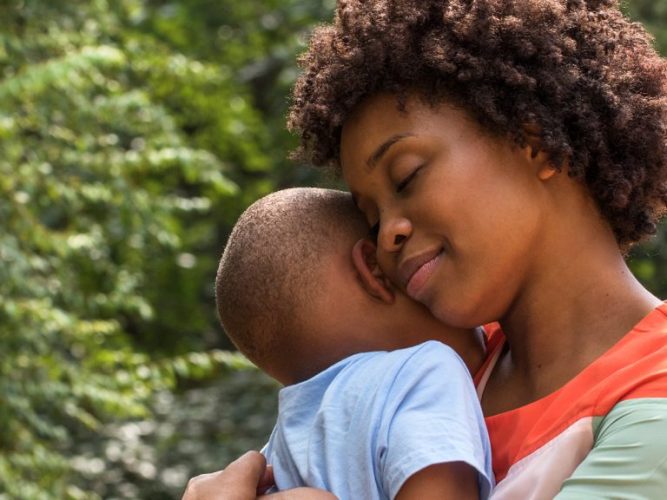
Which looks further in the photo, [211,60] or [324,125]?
[211,60]

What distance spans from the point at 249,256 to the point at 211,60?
21.3ft

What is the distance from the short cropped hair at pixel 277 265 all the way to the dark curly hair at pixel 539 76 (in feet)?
0.76

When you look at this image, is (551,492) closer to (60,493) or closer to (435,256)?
(435,256)

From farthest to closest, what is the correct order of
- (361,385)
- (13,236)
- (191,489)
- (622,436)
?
(13,236)
(191,489)
(361,385)
(622,436)

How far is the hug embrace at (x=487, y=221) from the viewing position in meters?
2.07

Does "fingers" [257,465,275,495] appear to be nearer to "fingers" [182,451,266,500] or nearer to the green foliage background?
"fingers" [182,451,266,500]

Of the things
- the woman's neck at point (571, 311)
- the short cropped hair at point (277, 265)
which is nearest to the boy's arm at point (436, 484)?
the woman's neck at point (571, 311)

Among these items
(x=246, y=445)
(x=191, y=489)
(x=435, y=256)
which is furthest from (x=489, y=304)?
(x=246, y=445)

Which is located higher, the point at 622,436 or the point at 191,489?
the point at 622,436

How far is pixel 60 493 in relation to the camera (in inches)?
195

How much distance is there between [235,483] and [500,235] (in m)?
0.66

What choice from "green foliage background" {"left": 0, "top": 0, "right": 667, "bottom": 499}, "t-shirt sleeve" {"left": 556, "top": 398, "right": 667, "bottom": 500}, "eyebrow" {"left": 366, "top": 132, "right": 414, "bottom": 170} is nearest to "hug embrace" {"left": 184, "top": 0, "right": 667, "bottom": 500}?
"eyebrow" {"left": 366, "top": 132, "right": 414, "bottom": 170}

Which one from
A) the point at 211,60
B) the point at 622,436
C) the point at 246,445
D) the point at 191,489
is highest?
the point at 622,436

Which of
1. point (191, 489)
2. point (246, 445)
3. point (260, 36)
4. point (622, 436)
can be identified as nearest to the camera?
point (622, 436)
